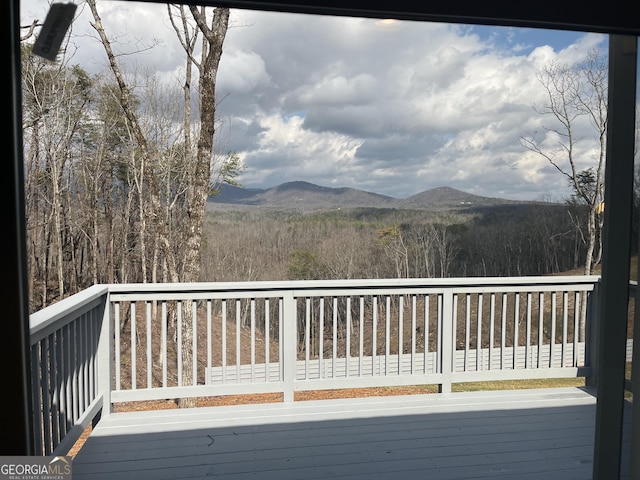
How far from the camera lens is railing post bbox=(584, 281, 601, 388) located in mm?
3805

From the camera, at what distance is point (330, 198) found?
7504mm

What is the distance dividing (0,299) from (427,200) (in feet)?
21.9

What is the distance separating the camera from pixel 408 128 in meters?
7.42

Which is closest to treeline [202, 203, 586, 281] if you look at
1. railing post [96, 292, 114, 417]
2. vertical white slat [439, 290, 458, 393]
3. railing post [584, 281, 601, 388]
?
railing post [584, 281, 601, 388]

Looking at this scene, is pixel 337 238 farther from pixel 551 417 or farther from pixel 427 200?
pixel 551 417

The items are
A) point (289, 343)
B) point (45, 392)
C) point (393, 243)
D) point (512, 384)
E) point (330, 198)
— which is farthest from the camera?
point (393, 243)

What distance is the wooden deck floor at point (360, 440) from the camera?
2488 mm

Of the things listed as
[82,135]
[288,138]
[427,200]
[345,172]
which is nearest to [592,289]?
[427,200]

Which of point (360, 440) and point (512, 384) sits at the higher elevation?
point (360, 440)

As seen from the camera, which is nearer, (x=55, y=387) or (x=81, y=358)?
(x=55, y=387)

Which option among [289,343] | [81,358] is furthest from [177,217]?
[81,358]

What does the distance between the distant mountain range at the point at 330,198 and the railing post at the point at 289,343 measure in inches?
151

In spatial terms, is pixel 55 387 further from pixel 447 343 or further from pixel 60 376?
pixel 447 343

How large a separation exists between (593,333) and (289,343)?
2.39 meters
